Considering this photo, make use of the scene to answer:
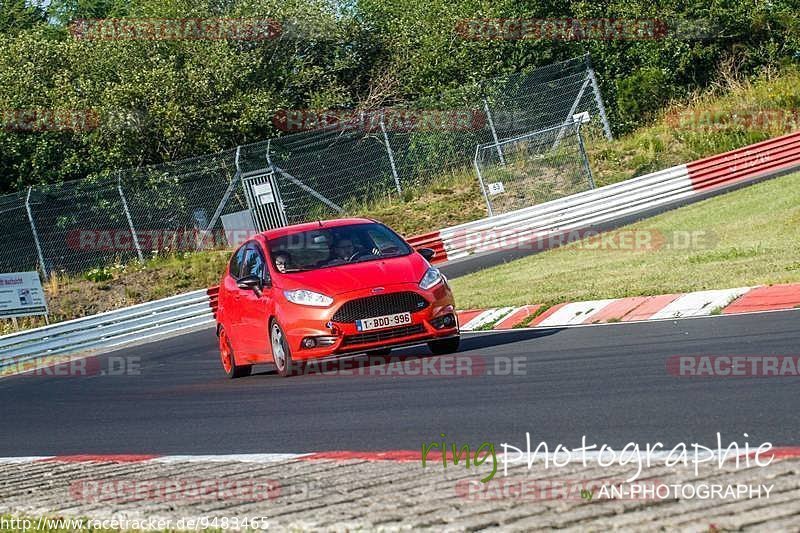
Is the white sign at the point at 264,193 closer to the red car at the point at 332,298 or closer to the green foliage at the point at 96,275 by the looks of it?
the green foliage at the point at 96,275

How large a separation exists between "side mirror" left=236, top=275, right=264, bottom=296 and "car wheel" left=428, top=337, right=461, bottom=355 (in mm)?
1913

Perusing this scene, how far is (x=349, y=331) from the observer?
11.8 m

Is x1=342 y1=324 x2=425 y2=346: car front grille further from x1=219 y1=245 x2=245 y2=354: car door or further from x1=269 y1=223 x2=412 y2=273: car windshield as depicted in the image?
x1=219 y1=245 x2=245 y2=354: car door

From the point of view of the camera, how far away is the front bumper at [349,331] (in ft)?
38.8

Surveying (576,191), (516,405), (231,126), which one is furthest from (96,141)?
(516,405)

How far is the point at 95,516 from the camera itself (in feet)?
18.7

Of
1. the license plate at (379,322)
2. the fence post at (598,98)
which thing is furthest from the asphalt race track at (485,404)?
the fence post at (598,98)

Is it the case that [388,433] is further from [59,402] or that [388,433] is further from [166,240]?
[166,240]

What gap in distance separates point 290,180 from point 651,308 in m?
19.5

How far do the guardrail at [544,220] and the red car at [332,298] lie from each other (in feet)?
39.4

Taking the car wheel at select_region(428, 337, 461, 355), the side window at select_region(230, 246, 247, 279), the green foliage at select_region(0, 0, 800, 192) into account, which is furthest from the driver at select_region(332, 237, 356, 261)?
the green foliage at select_region(0, 0, 800, 192)

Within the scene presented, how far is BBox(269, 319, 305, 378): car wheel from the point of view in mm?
12258

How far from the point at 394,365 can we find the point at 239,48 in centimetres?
2969

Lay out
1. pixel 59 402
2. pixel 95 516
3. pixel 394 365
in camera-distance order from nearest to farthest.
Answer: pixel 95 516 → pixel 394 365 → pixel 59 402
